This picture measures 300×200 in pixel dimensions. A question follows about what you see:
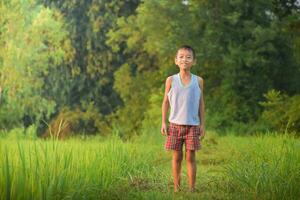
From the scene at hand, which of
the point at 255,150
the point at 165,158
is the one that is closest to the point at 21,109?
the point at 165,158

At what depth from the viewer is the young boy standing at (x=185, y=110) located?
732 centimetres

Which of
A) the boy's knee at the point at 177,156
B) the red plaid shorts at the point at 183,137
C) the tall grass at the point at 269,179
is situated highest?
the red plaid shorts at the point at 183,137

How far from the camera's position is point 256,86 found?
76.5 ft

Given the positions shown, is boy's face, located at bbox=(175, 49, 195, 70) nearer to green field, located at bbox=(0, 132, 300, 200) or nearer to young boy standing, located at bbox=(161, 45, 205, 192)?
young boy standing, located at bbox=(161, 45, 205, 192)

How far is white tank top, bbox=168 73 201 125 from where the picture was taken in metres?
7.32

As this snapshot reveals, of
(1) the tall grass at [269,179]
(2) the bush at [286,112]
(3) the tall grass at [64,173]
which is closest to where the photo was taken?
(3) the tall grass at [64,173]

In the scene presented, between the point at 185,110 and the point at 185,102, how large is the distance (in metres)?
0.09

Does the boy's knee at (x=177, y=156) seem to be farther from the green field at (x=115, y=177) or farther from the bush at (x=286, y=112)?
the bush at (x=286, y=112)

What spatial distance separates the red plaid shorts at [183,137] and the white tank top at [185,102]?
0.24 ft

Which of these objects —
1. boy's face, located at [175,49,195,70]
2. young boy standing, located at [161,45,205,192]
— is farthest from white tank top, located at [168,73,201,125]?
boy's face, located at [175,49,195,70]

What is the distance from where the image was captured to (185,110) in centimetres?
731

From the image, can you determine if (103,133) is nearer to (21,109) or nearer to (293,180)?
(21,109)

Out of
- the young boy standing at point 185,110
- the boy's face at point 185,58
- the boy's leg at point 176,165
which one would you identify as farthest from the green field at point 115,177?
the boy's face at point 185,58

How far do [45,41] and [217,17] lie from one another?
1029cm
